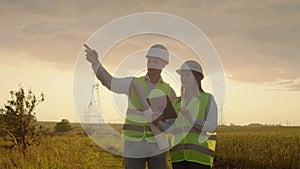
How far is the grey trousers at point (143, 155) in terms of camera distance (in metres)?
4.36

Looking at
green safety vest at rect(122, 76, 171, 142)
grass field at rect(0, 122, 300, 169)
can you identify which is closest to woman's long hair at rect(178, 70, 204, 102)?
green safety vest at rect(122, 76, 171, 142)

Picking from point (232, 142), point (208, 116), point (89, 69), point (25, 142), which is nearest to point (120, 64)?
point (89, 69)

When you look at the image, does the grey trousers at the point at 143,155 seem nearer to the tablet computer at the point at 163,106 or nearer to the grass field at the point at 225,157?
the tablet computer at the point at 163,106

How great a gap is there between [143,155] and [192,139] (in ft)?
1.82

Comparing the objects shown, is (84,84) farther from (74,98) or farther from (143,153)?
(143,153)

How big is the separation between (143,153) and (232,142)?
12.5m

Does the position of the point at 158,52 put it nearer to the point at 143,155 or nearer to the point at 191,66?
the point at 191,66

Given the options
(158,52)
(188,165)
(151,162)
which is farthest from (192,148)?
(158,52)

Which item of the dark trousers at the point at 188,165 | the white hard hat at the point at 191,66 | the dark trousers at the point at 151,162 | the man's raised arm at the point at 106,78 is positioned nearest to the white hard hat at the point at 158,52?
the white hard hat at the point at 191,66

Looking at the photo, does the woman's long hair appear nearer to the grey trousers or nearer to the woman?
the woman

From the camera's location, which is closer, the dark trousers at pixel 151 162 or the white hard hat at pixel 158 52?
the white hard hat at pixel 158 52

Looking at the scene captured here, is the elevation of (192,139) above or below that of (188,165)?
above

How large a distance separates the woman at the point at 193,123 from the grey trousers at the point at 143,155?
0.18 m

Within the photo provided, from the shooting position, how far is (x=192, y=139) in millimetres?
4445
